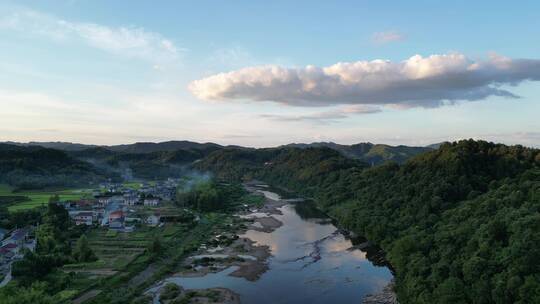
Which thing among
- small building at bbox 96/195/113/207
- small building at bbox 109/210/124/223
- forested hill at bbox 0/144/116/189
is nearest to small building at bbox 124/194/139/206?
small building at bbox 96/195/113/207

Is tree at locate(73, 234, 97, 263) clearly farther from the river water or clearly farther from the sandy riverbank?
the river water

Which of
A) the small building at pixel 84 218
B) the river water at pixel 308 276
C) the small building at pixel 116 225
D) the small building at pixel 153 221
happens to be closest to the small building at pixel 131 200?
the small building at pixel 84 218

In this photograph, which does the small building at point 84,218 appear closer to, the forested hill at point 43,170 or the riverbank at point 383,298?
the forested hill at point 43,170

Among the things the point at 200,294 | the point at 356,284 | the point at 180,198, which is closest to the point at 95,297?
the point at 200,294

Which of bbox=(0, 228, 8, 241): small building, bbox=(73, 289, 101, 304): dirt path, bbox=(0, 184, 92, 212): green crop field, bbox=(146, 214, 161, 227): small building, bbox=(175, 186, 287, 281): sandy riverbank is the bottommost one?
bbox=(175, 186, 287, 281): sandy riverbank

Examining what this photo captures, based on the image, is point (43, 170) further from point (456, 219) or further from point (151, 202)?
point (456, 219)

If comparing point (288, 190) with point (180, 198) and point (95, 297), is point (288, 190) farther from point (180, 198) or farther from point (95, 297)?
point (95, 297)
